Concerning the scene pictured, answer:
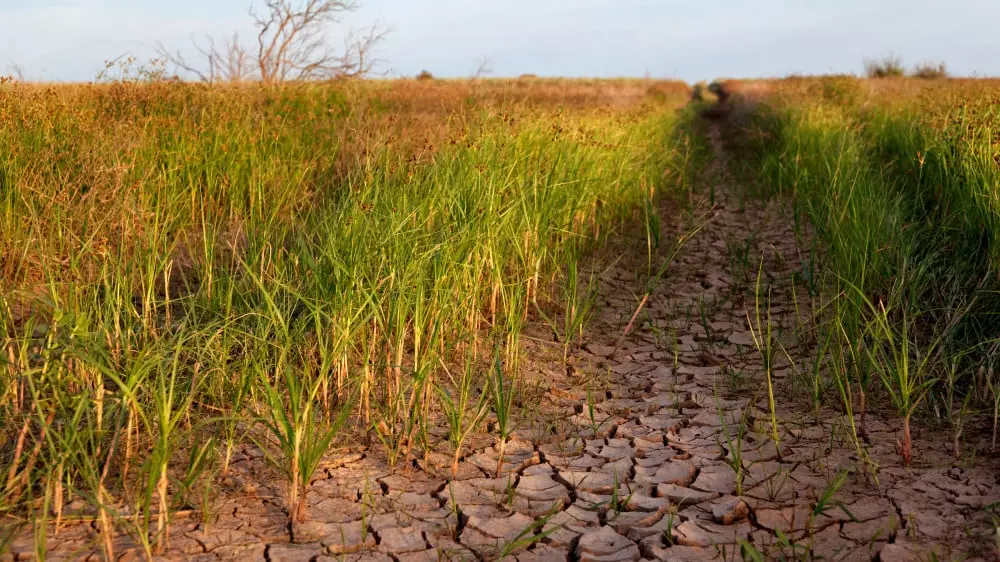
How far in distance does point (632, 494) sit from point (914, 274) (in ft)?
7.39

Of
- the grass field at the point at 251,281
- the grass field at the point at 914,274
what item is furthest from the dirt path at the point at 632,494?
the grass field at the point at 914,274

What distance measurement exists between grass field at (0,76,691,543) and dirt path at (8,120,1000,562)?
0.46 feet

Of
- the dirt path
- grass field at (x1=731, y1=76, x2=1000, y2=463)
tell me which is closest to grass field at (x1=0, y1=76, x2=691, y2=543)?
the dirt path

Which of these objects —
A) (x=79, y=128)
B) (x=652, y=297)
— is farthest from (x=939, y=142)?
(x=79, y=128)

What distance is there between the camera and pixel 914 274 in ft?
13.0

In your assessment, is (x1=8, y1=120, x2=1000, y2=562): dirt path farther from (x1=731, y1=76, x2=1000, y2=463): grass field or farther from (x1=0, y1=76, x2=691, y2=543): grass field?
(x1=731, y1=76, x2=1000, y2=463): grass field

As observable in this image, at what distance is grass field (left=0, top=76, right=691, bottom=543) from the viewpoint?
2.43 meters

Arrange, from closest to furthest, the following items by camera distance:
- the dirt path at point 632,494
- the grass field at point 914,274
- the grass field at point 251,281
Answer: the dirt path at point 632,494 → the grass field at point 251,281 → the grass field at point 914,274

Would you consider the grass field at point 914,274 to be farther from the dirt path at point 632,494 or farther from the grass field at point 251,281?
the grass field at point 251,281

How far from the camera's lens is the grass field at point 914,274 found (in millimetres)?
3125

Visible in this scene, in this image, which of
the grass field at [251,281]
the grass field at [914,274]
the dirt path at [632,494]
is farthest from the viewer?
the grass field at [914,274]

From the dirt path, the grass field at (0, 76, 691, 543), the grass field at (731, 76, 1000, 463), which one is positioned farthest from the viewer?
the grass field at (731, 76, 1000, 463)

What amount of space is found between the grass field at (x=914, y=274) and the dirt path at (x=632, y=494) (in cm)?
25

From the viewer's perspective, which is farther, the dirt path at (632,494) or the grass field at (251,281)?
the grass field at (251,281)
